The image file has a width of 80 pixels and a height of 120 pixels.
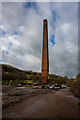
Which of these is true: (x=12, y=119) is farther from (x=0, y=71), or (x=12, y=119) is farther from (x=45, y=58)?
(x=45, y=58)

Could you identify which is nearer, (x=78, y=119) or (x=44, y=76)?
(x=78, y=119)

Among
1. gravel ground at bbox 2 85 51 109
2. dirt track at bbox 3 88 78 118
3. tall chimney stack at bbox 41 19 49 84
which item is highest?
tall chimney stack at bbox 41 19 49 84

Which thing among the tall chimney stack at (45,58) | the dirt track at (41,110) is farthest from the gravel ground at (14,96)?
the tall chimney stack at (45,58)

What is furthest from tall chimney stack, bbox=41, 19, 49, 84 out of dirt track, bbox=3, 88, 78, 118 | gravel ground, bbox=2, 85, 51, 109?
dirt track, bbox=3, 88, 78, 118

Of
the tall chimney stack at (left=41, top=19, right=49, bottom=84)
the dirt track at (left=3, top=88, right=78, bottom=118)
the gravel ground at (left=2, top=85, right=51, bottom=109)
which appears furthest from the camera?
the tall chimney stack at (left=41, top=19, right=49, bottom=84)

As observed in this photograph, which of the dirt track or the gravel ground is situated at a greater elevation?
the dirt track

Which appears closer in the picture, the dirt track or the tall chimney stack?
the dirt track

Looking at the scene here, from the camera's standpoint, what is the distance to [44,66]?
5319 cm

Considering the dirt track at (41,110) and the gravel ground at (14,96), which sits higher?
the dirt track at (41,110)

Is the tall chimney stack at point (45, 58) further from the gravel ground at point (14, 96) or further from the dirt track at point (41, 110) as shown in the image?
the dirt track at point (41, 110)

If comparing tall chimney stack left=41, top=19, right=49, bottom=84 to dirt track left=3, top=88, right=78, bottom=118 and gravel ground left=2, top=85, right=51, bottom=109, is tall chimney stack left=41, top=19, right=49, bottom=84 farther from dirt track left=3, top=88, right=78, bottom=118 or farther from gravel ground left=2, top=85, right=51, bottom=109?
dirt track left=3, top=88, right=78, bottom=118

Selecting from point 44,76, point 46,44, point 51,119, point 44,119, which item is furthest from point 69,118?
point 46,44

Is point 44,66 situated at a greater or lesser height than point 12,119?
greater

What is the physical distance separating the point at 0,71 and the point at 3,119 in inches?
803
